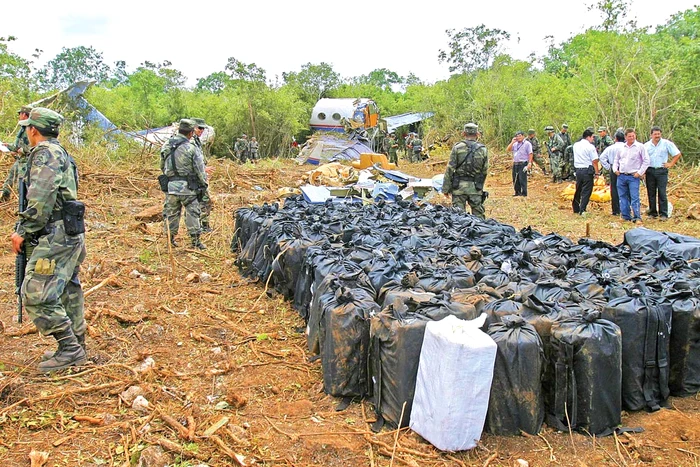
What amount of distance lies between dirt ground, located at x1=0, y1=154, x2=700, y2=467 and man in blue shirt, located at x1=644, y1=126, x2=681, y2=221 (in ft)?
22.2

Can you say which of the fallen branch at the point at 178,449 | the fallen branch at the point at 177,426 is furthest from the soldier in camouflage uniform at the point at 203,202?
the fallen branch at the point at 178,449

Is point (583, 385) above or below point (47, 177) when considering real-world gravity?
below

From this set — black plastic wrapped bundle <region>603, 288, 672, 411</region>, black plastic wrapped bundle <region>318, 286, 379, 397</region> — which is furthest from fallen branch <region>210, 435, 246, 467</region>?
black plastic wrapped bundle <region>603, 288, 672, 411</region>

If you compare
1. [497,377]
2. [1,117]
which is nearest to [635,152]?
[497,377]

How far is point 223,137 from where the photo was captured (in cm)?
2430

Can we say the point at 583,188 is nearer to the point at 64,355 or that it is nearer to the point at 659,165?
the point at 659,165

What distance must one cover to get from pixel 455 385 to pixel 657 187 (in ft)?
27.0

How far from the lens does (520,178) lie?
12781 mm

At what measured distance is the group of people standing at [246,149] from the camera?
22391 millimetres

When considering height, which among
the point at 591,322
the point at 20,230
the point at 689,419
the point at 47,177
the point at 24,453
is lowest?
the point at 689,419

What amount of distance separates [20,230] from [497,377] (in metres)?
3.25

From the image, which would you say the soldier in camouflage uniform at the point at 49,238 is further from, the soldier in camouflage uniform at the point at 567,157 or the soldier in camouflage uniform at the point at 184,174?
the soldier in camouflage uniform at the point at 567,157

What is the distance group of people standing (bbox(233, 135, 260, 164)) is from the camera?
2239cm

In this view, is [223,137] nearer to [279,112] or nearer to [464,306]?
[279,112]
